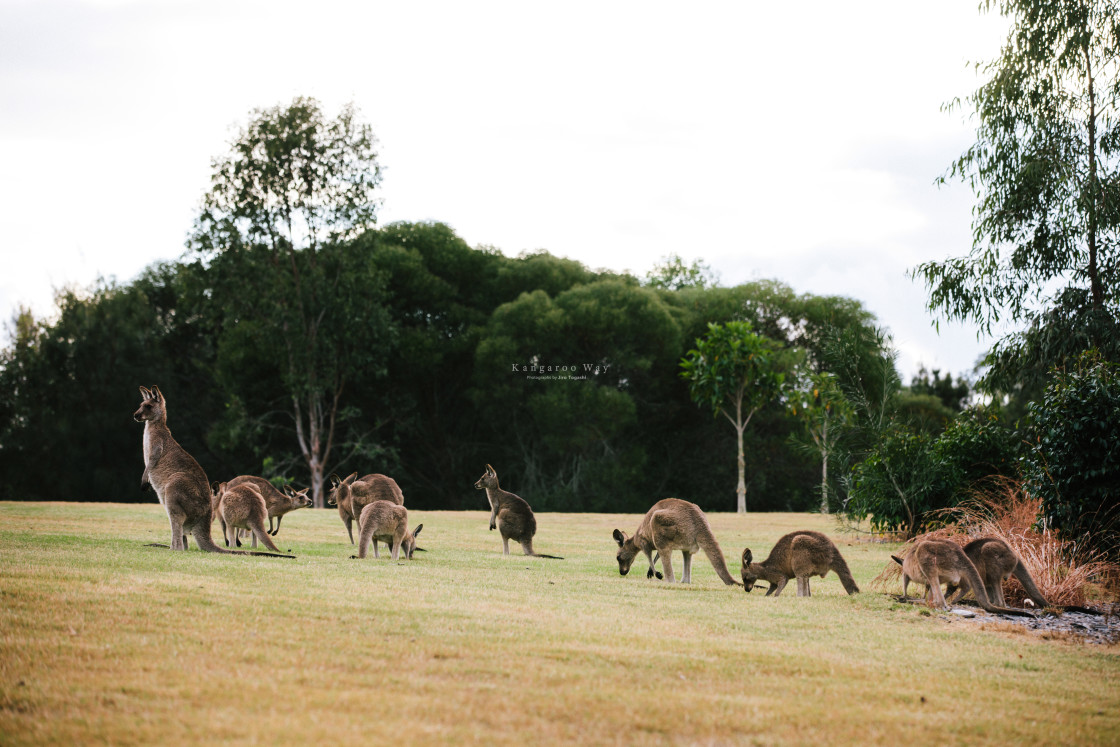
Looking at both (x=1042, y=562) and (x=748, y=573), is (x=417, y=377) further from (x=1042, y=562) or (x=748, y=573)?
(x=1042, y=562)

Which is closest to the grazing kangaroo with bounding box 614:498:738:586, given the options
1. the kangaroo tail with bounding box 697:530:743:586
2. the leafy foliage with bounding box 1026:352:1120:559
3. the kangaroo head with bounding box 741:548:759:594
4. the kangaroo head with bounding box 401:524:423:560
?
the kangaroo tail with bounding box 697:530:743:586

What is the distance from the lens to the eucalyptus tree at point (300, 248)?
32.5m

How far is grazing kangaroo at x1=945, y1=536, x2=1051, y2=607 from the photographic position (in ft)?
30.4

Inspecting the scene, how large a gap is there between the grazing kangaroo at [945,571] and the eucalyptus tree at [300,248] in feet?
85.7

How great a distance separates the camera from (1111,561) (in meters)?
10.9

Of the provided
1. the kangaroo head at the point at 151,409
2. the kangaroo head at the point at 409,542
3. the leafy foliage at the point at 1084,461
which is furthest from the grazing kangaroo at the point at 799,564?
the kangaroo head at the point at 151,409

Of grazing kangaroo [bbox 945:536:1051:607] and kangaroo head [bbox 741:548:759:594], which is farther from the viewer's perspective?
kangaroo head [bbox 741:548:759:594]

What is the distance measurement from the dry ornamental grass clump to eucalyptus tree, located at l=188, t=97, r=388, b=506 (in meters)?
24.4

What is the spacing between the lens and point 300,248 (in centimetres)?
3406

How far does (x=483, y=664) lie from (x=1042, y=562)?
25.2ft

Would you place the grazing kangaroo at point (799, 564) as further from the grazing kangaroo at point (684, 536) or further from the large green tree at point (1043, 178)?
the large green tree at point (1043, 178)

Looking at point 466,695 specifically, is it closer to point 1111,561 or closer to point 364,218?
point 1111,561

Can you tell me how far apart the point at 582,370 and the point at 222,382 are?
46.1 ft

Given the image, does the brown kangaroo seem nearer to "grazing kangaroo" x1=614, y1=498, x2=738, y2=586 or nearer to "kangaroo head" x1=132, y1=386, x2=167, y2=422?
"kangaroo head" x1=132, y1=386, x2=167, y2=422
